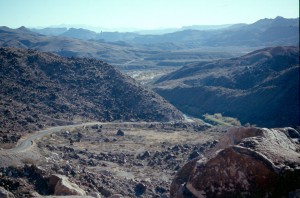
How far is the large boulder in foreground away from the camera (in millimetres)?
13484

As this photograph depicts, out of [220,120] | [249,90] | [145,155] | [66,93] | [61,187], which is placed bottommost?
[220,120]

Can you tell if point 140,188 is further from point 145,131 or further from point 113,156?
point 145,131

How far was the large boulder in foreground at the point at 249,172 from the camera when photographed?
13.5m

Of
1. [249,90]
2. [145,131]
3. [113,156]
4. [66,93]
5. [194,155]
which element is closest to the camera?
[113,156]

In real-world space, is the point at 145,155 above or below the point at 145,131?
above

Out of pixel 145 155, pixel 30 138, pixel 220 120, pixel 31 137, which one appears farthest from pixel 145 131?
pixel 220 120

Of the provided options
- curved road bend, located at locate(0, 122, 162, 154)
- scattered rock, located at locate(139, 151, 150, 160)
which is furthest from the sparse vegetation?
scattered rock, located at locate(139, 151, 150, 160)

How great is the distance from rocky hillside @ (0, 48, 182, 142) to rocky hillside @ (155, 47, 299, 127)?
1381cm

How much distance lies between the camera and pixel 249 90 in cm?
8675

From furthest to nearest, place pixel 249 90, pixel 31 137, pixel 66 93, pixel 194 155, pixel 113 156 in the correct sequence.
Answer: pixel 249 90 → pixel 66 93 → pixel 31 137 → pixel 194 155 → pixel 113 156

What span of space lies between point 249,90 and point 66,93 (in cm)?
4258

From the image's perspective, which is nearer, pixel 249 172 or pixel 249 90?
pixel 249 172

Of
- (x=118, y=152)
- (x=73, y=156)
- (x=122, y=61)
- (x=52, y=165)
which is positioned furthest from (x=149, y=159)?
(x=122, y=61)

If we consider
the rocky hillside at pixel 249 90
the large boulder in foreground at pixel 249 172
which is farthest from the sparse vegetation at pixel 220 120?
the large boulder in foreground at pixel 249 172
